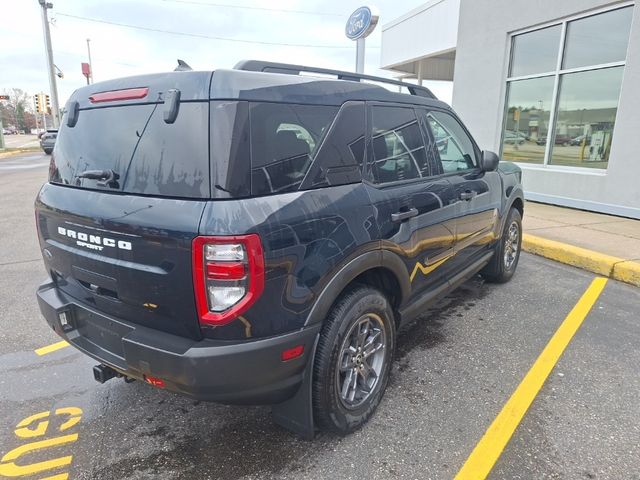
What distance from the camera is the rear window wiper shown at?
223cm

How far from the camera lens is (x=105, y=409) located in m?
2.79

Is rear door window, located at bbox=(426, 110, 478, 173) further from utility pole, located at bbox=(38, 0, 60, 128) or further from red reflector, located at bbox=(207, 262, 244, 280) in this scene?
utility pole, located at bbox=(38, 0, 60, 128)

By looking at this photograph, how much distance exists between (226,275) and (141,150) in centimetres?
78

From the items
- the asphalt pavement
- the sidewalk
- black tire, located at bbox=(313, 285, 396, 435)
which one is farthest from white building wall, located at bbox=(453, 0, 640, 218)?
black tire, located at bbox=(313, 285, 396, 435)

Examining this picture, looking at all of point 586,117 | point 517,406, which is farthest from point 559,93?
point 517,406

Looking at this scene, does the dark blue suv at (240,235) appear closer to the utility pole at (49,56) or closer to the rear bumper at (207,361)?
the rear bumper at (207,361)

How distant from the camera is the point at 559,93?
8766 mm

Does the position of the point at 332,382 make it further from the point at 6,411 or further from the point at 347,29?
the point at 347,29

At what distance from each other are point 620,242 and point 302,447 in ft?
18.3

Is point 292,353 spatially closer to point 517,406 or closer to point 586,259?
point 517,406

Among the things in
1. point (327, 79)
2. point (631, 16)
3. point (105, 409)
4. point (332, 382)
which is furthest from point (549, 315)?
point (631, 16)

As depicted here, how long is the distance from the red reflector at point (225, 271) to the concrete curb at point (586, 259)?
4.87 m

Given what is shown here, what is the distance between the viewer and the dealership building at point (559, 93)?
295 inches

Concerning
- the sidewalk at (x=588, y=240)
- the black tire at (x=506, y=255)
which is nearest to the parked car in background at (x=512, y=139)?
the sidewalk at (x=588, y=240)
